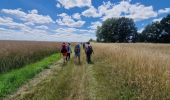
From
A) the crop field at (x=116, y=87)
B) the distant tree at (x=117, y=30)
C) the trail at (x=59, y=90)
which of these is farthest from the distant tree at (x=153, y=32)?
the trail at (x=59, y=90)

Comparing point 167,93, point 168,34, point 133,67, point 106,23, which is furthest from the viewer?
point 106,23

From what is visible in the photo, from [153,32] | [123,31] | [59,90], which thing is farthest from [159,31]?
[59,90]

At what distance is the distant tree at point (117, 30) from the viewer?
8581 cm

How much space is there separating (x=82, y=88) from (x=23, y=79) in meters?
3.35

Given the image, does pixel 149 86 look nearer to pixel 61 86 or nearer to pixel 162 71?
pixel 162 71

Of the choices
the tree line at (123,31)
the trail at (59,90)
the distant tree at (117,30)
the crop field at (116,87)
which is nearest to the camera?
the crop field at (116,87)

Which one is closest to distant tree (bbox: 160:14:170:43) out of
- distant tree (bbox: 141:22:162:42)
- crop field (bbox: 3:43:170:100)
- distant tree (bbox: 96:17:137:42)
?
distant tree (bbox: 141:22:162:42)

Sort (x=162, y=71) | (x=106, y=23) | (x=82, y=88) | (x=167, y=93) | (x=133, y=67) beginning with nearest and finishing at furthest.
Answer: (x=167, y=93) → (x=162, y=71) → (x=82, y=88) → (x=133, y=67) → (x=106, y=23)

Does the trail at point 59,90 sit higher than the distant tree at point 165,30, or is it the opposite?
the distant tree at point 165,30

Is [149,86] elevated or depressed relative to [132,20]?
depressed

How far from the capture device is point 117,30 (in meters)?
86.7

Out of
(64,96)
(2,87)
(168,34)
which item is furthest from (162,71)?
(168,34)

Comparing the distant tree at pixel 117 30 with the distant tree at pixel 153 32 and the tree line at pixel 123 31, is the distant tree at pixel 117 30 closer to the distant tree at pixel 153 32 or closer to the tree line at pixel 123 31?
the tree line at pixel 123 31

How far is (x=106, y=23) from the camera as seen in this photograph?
87625 millimetres
